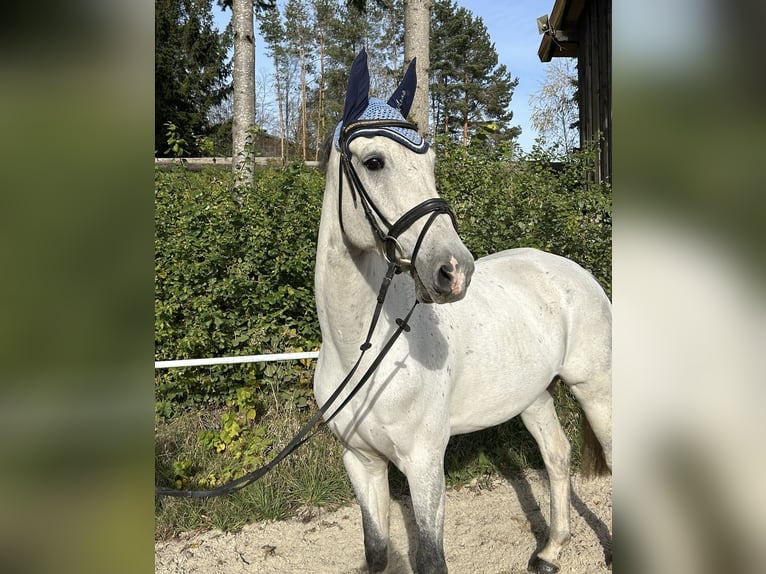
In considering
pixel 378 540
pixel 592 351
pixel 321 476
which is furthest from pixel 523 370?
pixel 321 476

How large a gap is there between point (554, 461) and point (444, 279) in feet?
6.84

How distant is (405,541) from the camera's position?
3346 mm

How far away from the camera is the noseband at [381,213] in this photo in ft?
5.43

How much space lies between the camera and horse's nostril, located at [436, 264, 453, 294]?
1.58m

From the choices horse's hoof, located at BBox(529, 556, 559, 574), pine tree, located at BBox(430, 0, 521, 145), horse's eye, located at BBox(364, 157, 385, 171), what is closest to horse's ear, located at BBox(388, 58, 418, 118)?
horse's eye, located at BBox(364, 157, 385, 171)

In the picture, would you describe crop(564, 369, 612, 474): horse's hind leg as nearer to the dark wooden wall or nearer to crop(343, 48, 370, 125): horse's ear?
crop(343, 48, 370, 125): horse's ear

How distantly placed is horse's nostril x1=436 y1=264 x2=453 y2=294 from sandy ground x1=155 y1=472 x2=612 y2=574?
2.07 m

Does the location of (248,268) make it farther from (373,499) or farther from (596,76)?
(596,76)

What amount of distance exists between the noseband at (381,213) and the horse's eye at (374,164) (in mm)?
60

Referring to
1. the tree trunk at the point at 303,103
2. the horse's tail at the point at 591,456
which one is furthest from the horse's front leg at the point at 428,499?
the tree trunk at the point at 303,103

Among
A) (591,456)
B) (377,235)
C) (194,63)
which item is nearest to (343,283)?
(377,235)

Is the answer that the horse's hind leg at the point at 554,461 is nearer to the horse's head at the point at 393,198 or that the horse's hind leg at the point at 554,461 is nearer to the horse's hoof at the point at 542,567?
the horse's hoof at the point at 542,567
